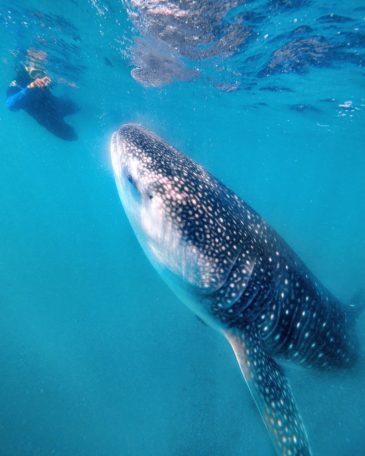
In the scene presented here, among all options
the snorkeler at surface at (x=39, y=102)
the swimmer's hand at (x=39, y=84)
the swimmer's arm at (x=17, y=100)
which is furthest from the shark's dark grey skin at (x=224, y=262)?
the swimmer's hand at (x=39, y=84)

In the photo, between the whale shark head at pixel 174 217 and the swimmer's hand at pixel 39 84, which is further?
the swimmer's hand at pixel 39 84

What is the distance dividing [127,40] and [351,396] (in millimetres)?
14978

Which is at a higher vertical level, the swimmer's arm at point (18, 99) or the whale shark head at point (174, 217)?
the swimmer's arm at point (18, 99)

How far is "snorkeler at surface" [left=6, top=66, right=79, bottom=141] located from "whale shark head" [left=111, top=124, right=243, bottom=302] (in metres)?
12.2

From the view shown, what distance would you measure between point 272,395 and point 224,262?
1.33 meters

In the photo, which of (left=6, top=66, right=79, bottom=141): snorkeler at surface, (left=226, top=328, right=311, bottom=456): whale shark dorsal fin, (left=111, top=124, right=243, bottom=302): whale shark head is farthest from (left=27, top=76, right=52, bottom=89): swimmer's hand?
(left=226, top=328, right=311, bottom=456): whale shark dorsal fin

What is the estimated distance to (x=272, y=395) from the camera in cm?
286

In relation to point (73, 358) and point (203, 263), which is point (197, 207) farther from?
point (73, 358)

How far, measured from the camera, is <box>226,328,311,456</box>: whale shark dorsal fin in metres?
2.71

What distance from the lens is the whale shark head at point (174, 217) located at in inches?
106

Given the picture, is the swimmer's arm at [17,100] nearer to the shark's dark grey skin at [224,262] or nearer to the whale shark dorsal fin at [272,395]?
the shark's dark grey skin at [224,262]

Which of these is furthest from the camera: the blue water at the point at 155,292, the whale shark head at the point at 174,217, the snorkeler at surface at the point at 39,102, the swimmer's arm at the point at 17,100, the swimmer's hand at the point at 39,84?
the swimmer's hand at the point at 39,84

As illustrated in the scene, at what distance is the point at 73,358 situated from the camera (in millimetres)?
12000

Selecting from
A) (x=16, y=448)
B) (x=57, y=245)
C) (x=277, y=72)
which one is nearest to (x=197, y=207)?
(x=16, y=448)
